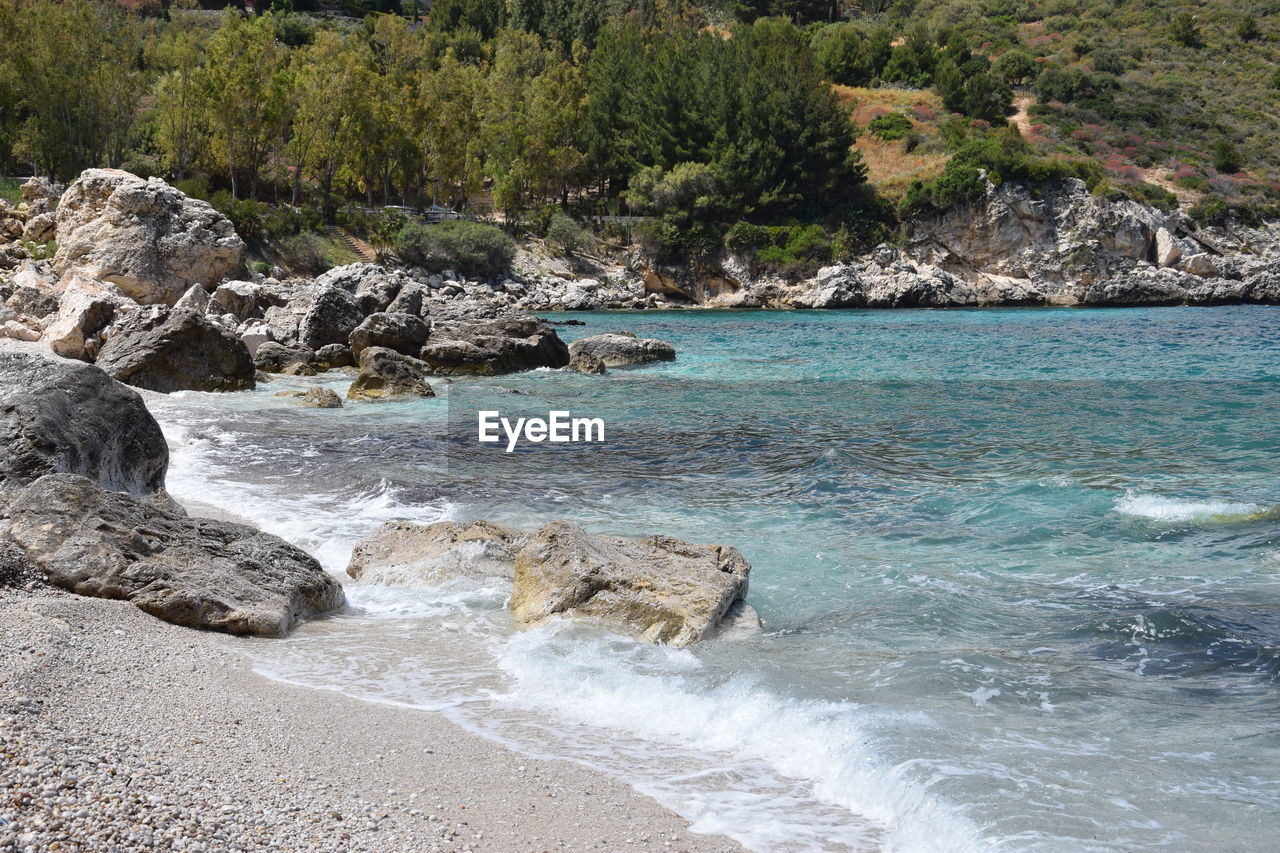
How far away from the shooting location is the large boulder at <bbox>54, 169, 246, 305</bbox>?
94.8 ft

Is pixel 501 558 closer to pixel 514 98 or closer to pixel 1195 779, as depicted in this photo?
pixel 1195 779

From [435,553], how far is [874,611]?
3.90m

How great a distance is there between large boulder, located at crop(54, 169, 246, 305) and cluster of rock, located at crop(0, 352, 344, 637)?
21944mm

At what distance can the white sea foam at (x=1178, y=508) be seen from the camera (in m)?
10.5

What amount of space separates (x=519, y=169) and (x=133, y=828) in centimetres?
6228

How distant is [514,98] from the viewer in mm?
67438

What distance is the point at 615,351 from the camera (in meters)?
27.6

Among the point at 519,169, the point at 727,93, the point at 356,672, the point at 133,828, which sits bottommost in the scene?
the point at 356,672

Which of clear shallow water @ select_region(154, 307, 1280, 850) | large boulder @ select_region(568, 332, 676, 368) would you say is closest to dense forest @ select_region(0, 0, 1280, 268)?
large boulder @ select_region(568, 332, 676, 368)

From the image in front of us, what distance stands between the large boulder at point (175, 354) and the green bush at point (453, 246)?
33.5 metres

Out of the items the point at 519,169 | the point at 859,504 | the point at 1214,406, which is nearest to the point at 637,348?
the point at 1214,406

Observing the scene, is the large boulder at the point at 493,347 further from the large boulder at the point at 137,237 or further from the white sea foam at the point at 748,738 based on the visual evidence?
the white sea foam at the point at 748,738

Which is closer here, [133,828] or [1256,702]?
[133,828]

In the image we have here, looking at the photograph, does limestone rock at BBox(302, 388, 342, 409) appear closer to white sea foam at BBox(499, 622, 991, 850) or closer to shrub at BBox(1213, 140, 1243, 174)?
white sea foam at BBox(499, 622, 991, 850)
